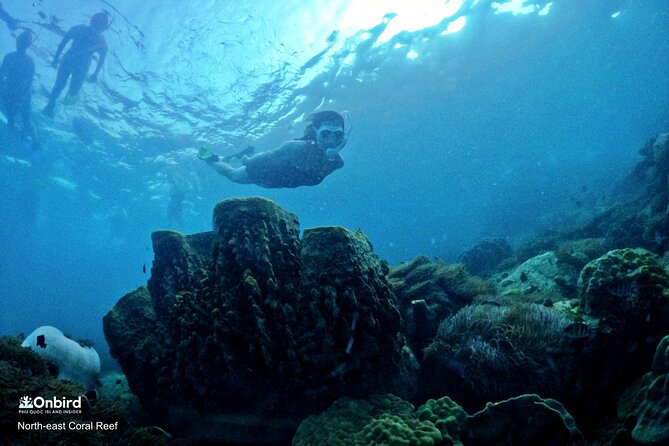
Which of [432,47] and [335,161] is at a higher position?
[432,47]

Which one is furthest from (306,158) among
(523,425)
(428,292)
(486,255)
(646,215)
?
(646,215)

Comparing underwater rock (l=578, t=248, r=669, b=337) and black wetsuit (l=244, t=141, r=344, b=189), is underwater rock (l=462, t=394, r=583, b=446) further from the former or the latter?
black wetsuit (l=244, t=141, r=344, b=189)

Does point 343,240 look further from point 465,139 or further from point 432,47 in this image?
point 465,139

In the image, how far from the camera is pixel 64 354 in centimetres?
552

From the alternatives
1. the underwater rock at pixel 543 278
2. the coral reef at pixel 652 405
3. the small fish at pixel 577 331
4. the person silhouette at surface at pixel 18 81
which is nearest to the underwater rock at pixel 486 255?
the underwater rock at pixel 543 278

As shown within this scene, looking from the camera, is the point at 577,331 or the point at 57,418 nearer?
the point at 57,418

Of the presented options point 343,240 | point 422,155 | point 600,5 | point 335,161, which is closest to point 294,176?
point 335,161

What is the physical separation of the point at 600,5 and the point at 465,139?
24.6 metres

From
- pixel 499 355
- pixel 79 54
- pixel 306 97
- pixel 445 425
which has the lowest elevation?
pixel 445 425

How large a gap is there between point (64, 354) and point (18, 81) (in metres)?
18.2

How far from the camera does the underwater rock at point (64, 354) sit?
5219 millimetres

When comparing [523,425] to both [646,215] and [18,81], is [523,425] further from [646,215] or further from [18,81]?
[18,81]

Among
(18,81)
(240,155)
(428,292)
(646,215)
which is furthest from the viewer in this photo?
(18,81)

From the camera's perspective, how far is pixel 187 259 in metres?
5.41
